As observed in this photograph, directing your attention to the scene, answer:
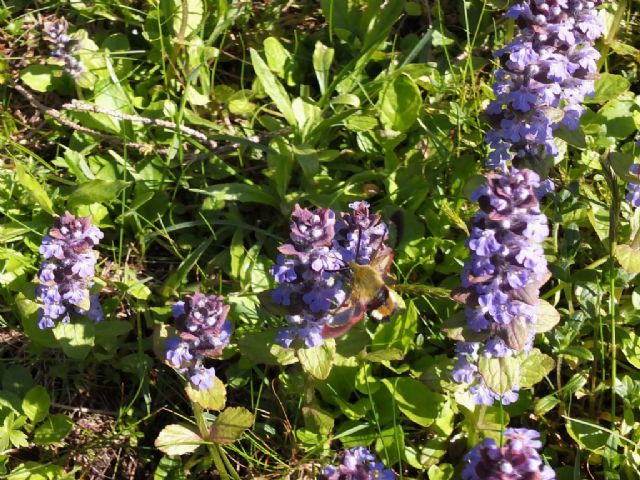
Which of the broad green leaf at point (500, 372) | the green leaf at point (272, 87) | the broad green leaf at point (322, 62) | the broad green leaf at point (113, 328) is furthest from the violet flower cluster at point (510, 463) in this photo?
the broad green leaf at point (322, 62)

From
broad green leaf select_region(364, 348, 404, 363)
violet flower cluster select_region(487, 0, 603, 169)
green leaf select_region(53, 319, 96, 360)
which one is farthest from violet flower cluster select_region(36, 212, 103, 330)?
violet flower cluster select_region(487, 0, 603, 169)

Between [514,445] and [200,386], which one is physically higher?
[514,445]

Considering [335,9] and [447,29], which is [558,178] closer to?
[447,29]

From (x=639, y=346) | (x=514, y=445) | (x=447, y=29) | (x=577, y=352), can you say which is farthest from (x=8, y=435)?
(x=447, y=29)

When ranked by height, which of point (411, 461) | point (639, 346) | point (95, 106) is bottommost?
point (411, 461)

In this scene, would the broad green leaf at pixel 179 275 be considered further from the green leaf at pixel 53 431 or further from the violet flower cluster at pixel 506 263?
the violet flower cluster at pixel 506 263

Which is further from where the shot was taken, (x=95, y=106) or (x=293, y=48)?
(x=293, y=48)

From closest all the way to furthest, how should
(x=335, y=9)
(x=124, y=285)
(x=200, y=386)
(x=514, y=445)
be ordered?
(x=514, y=445), (x=200, y=386), (x=124, y=285), (x=335, y=9)
